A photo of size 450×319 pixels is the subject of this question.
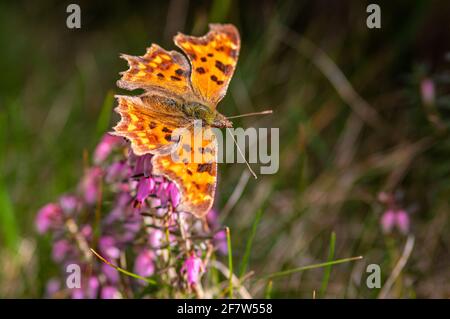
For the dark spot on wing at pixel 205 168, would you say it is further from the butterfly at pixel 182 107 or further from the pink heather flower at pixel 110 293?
the pink heather flower at pixel 110 293

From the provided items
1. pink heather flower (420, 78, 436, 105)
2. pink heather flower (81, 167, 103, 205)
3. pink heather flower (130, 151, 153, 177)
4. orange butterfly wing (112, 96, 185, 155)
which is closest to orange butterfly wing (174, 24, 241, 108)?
orange butterfly wing (112, 96, 185, 155)

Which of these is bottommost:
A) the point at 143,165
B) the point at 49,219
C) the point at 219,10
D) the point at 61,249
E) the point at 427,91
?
the point at 61,249

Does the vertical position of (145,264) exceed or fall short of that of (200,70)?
it falls short

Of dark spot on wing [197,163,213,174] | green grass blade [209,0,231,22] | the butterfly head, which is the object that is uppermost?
green grass blade [209,0,231,22]

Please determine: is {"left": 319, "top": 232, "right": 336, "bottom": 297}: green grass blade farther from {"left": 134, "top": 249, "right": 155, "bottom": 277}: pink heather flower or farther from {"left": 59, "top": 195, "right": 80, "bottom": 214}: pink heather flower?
{"left": 59, "top": 195, "right": 80, "bottom": 214}: pink heather flower

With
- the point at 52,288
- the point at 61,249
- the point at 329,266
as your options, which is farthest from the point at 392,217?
the point at 52,288

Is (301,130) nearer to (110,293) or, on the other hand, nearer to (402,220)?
(402,220)

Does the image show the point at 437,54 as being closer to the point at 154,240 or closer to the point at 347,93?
A: the point at 347,93
